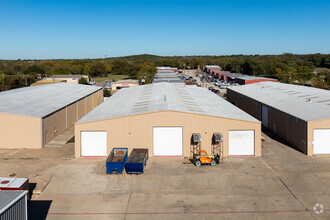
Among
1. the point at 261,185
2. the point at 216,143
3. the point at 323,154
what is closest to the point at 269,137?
the point at 323,154

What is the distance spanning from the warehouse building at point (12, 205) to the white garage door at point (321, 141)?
875 inches

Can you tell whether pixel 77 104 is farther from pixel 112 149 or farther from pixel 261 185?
pixel 261 185

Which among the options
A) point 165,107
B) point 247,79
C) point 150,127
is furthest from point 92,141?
point 247,79

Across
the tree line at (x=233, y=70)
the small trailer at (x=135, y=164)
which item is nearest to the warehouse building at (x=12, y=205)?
the small trailer at (x=135, y=164)

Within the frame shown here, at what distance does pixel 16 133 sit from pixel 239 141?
66.1 ft

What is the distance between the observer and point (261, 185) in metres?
17.8

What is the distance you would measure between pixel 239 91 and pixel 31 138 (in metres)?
34.4

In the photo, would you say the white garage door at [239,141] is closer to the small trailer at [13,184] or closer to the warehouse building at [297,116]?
the warehouse building at [297,116]

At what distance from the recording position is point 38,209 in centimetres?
1484

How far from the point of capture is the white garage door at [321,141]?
77.7 feet

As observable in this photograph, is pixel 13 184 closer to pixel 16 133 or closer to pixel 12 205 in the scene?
pixel 12 205

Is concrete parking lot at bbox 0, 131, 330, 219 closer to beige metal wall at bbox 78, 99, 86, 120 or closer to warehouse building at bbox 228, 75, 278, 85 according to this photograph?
beige metal wall at bbox 78, 99, 86, 120

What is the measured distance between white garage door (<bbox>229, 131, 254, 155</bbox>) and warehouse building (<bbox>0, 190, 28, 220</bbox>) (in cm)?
1658

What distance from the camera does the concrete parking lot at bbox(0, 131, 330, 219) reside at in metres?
14.6
